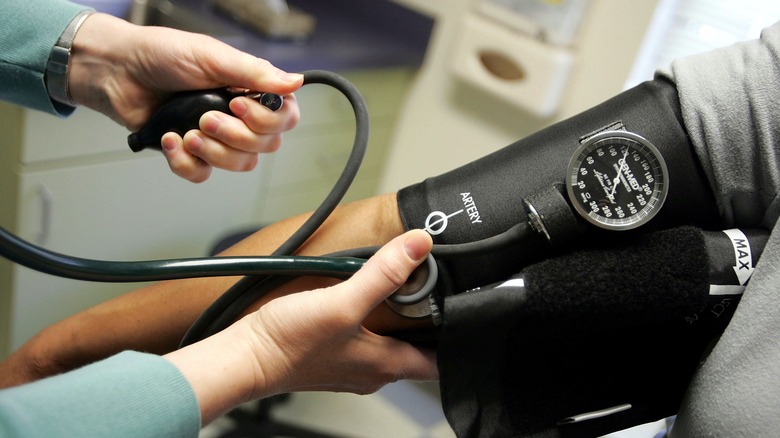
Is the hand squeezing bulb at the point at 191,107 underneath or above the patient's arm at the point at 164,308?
above

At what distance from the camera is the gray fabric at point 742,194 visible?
0.65 meters

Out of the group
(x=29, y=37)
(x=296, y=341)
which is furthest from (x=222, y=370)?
(x=29, y=37)

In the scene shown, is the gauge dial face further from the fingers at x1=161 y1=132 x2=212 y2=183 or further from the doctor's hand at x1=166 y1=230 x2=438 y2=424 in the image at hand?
the fingers at x1=161 y1=132 x2=212 y2=183

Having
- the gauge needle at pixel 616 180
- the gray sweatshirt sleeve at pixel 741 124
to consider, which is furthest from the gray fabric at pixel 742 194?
the gauge needle at pixel 616 180

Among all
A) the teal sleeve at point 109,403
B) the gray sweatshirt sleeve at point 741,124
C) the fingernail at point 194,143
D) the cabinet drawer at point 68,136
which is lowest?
the cabinet drawer at point 68,136

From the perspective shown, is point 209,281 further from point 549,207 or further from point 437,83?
point 437,83

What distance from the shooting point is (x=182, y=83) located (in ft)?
2.89

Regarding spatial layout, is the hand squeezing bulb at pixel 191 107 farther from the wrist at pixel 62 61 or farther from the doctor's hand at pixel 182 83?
the wrist at pixel 62 61

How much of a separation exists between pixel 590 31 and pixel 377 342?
5.17ft

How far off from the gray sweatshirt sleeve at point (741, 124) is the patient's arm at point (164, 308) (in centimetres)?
35

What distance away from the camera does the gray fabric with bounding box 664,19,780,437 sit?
0.65 meters

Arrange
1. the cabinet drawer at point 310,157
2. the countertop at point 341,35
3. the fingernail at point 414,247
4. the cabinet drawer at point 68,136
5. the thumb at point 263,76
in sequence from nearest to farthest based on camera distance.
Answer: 1. the fingernail at point 414,247
2. the thumb at point 263,76
3. the cabinet drawer at point 68,136
4. the countertop at point 341,35
5. the cabinet drawer at point 310,157

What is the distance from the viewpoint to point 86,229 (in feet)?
5.32

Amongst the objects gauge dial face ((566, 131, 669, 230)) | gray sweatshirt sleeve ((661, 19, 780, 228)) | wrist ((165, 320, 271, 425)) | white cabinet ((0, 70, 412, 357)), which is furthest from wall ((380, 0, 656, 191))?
wrist ((165, 320, 271, 425))
